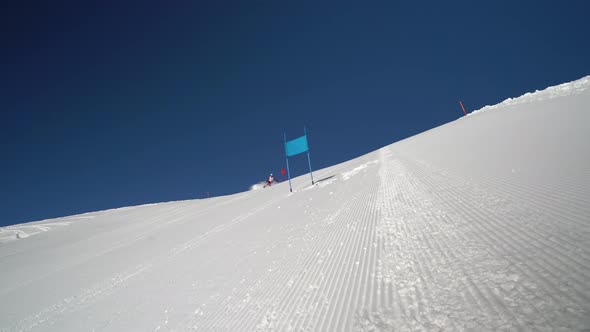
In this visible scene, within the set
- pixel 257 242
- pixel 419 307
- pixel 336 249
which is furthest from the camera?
pixel 257 242

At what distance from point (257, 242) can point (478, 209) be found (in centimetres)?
371

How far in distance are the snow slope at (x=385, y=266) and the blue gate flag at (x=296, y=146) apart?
215 inches

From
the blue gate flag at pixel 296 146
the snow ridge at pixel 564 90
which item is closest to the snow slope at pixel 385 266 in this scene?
the snow ridge at pixel 564 90

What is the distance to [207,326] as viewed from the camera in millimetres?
2615

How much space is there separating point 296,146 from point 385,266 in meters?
9.90

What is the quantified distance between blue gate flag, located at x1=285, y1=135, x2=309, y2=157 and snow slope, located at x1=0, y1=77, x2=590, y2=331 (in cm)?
547

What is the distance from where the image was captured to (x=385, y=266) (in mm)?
2699

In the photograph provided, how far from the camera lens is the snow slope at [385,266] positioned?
184cm

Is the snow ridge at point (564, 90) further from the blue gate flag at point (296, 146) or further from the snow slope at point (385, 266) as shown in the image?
the blue gate flag at point (296, 146)

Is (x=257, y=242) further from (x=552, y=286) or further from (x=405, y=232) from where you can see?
(x=552, y=286)

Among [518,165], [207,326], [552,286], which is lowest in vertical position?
[207,326]

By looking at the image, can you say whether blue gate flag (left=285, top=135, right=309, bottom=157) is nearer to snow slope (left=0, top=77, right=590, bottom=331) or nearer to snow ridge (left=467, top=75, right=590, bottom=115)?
snow slope (left=0, top=77, right=590, bottom=331)

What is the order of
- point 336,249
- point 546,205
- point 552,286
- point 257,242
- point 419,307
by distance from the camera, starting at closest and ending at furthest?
point 552,286, point 419,307, point 546,205, point 336,249, point 257,242

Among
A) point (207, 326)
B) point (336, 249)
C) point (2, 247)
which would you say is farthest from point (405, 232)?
point (2, 247)
